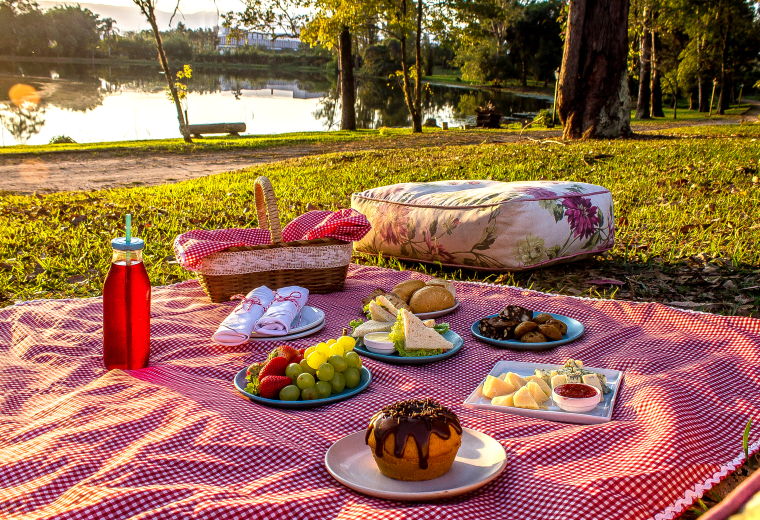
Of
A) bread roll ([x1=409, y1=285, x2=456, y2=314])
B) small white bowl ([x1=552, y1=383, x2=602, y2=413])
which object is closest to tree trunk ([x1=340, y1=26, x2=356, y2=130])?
bread roll ([x1=409, y1=285, x2=456, y2=314])

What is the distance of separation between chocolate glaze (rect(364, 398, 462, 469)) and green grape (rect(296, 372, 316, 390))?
0.65 metres

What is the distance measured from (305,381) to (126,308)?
2.82 ft

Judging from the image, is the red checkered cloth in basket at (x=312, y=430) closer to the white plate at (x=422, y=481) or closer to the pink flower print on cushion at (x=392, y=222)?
the white plate at (x=422, y=481)

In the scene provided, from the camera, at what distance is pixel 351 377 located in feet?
8.23

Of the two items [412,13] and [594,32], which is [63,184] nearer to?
[594,32]

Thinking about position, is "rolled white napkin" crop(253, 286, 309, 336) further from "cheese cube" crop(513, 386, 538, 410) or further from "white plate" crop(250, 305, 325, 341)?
"cheese cube" crop(513, 386, 538, 410)

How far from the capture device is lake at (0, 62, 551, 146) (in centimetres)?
2566

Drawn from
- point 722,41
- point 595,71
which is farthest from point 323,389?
point 722,41

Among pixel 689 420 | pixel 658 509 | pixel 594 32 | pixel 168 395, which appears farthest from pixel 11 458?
pixel 594 32

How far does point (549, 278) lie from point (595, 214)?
1.97 ft

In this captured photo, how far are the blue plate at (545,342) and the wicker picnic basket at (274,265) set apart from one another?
120 cm

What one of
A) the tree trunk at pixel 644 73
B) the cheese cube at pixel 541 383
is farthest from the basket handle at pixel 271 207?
the tree trunk at pixel 644 73

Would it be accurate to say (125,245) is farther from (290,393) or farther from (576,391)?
(576,391)

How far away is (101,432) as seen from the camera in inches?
84.1
